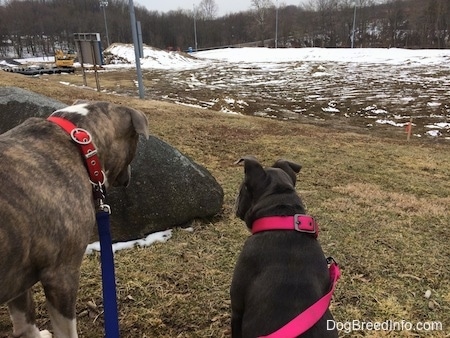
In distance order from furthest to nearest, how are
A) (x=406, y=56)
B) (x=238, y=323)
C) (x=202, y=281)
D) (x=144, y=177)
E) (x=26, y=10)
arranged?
(x=26, y=10) < (x=406, y=56) < (x=144, y=177) < (x=202, y=281) < (x=238, y=323)

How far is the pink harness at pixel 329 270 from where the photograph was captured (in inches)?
86.5

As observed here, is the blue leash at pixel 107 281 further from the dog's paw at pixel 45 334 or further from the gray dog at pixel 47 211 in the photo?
the dog's paw at pixel 45 334

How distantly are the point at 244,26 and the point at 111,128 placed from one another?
112 m

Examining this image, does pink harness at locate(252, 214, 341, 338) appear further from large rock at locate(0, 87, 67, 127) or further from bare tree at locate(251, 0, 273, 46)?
bare tree at locate(251, 0, 273, 46)

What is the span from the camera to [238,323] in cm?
287

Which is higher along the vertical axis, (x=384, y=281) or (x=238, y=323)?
(x=238, y=323)

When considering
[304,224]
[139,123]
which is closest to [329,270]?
[304,224]

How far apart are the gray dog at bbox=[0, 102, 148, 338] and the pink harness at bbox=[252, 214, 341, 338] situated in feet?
3.77

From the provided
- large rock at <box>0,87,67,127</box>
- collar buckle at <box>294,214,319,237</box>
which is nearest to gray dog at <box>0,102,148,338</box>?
collar buckle at <box>294,214,319,237</box>

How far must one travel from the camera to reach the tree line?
283 ft

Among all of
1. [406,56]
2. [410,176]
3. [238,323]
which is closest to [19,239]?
[238,323]

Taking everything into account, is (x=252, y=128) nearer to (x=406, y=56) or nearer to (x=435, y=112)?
(x=435, y=112)

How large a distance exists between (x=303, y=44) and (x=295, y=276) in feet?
315

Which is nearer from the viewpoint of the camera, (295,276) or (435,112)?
(295,276)
